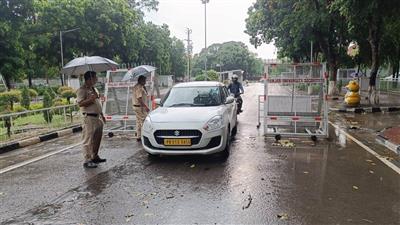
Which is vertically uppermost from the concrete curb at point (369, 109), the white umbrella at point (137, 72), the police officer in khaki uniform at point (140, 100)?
the white umbrella at point (137, 72)

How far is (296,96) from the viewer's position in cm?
1038

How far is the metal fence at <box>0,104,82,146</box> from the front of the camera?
1043 centimetres

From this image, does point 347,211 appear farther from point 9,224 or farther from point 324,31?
point 324,31

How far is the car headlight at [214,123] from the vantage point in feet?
23.6

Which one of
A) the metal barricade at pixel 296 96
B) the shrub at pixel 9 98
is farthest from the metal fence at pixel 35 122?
the metal barricade at pixel 296 96

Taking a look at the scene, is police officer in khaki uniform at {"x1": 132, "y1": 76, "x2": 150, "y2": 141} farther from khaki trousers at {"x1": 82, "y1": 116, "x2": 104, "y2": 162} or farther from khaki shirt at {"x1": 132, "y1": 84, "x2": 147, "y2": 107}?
khaki trousers at {"x1": 82, "y1": 116, "x2": 104, "y2": 162}

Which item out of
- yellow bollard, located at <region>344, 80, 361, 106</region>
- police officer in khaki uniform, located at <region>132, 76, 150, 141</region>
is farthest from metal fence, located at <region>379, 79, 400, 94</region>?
police officer in khaki uniform, located at <region>132, 76, 150, 141</region>

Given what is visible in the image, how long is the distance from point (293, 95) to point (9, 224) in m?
8.06

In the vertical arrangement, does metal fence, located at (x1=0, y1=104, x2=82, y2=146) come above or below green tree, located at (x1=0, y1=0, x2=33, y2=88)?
below

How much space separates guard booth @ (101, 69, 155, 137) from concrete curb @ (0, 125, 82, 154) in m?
1.57

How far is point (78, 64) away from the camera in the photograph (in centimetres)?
828

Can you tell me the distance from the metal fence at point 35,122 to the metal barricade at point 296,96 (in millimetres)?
7234

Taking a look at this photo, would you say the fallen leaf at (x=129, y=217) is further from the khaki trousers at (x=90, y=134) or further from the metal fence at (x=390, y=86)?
the metal fence at (x=390, y=86)

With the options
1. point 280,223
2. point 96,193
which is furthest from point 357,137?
point 96,193
